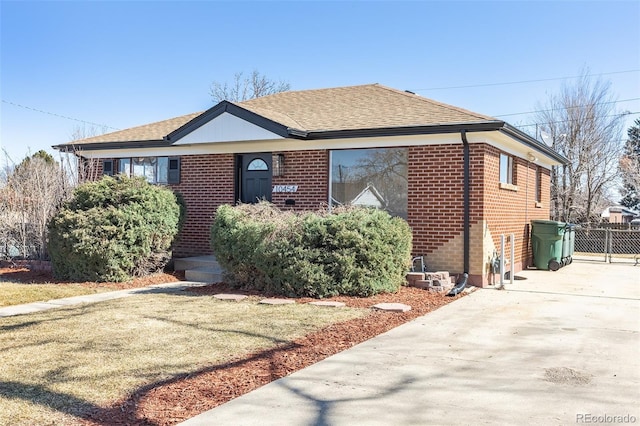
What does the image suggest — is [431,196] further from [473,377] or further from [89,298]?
[89,298]

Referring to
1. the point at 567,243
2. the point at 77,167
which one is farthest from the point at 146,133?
the point at 567,243

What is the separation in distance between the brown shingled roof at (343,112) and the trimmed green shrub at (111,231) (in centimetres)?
270

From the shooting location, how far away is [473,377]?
14.7ft

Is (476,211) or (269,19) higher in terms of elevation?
(269,19)

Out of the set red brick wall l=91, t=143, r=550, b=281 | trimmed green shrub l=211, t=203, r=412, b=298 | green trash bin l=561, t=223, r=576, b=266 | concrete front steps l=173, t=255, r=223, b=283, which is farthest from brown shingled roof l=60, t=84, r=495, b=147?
green trash bin l=561, t=223, r=576, b=266

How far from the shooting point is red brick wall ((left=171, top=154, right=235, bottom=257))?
1272cm

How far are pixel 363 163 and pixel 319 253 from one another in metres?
3.36

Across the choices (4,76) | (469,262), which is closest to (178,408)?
(469,262)

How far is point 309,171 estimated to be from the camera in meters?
11.7

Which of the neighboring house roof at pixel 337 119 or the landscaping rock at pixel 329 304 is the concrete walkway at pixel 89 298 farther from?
the neighboring house roof at pixel 337 119

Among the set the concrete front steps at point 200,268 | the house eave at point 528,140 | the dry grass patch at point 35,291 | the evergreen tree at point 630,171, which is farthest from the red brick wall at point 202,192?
the evergreen tree at point 630,171

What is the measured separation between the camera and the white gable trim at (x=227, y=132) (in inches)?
455

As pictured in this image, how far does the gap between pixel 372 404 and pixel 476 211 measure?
6.83 meters

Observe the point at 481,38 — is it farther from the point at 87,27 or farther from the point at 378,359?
the point at 378,359
